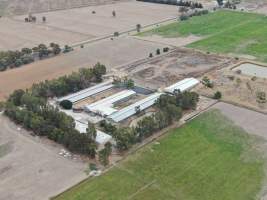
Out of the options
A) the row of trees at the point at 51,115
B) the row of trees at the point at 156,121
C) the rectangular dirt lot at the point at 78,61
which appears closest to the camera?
the row of trees at the point at 51,115

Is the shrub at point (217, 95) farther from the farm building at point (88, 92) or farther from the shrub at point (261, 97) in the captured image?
the farm building at point (88, 92)

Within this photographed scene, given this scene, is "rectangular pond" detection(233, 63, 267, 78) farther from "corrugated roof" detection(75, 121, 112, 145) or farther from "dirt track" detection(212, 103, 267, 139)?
"corrugated roof" detection(75, 121, 112, 145)

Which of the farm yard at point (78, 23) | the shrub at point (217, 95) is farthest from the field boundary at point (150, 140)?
the farm yard at point (78, 23)

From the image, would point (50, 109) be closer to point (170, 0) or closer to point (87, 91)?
point (87, 91)

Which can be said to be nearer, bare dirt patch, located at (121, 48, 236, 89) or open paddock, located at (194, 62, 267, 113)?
open paddock, located at (194, 62, 267, 113)

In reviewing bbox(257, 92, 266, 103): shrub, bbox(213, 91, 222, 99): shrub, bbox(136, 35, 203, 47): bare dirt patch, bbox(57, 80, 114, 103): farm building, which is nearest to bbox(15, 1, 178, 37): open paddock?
bbox(136, 35, 203, 47): bare dirt patch

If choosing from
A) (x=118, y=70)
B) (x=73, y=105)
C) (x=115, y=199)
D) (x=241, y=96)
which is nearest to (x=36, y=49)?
(x=118, y=70)

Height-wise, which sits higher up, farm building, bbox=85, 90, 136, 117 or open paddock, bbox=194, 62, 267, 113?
open paddock, bbox=194, 62, 267, 113
